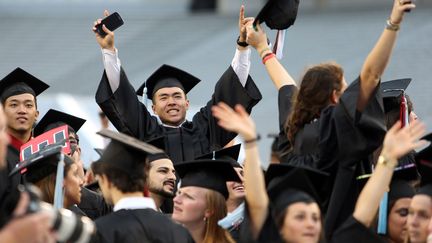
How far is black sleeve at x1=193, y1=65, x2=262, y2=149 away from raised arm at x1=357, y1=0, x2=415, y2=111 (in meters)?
2.14

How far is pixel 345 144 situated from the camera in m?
7.03

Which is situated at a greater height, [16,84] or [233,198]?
[16,84]

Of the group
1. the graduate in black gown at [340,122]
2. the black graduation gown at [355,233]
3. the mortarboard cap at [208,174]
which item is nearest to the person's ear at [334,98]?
the graduate in black gown at [340,122]

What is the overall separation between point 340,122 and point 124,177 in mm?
1261

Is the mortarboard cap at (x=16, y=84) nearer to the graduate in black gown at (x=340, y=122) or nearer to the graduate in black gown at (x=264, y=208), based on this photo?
the graduate in black gown at (x=340, y=122)

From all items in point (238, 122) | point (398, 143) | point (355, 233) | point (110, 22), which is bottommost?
point (355, 233)

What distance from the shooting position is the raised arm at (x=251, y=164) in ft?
19.8

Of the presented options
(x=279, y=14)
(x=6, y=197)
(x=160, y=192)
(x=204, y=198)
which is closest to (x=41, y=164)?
(x=204, y=198)

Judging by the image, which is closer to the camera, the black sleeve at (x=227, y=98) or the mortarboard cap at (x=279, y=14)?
the mortarboard cap at (x=279, y=14)

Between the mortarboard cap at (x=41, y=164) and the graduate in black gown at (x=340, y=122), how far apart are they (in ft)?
4.26

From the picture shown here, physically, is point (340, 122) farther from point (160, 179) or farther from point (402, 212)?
point (160, 179)

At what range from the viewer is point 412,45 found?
74.2 ft

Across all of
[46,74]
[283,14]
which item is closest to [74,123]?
[283,14]

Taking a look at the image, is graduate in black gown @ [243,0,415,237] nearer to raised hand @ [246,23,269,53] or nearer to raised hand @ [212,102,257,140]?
raised hand @ [246,23,269,53]
